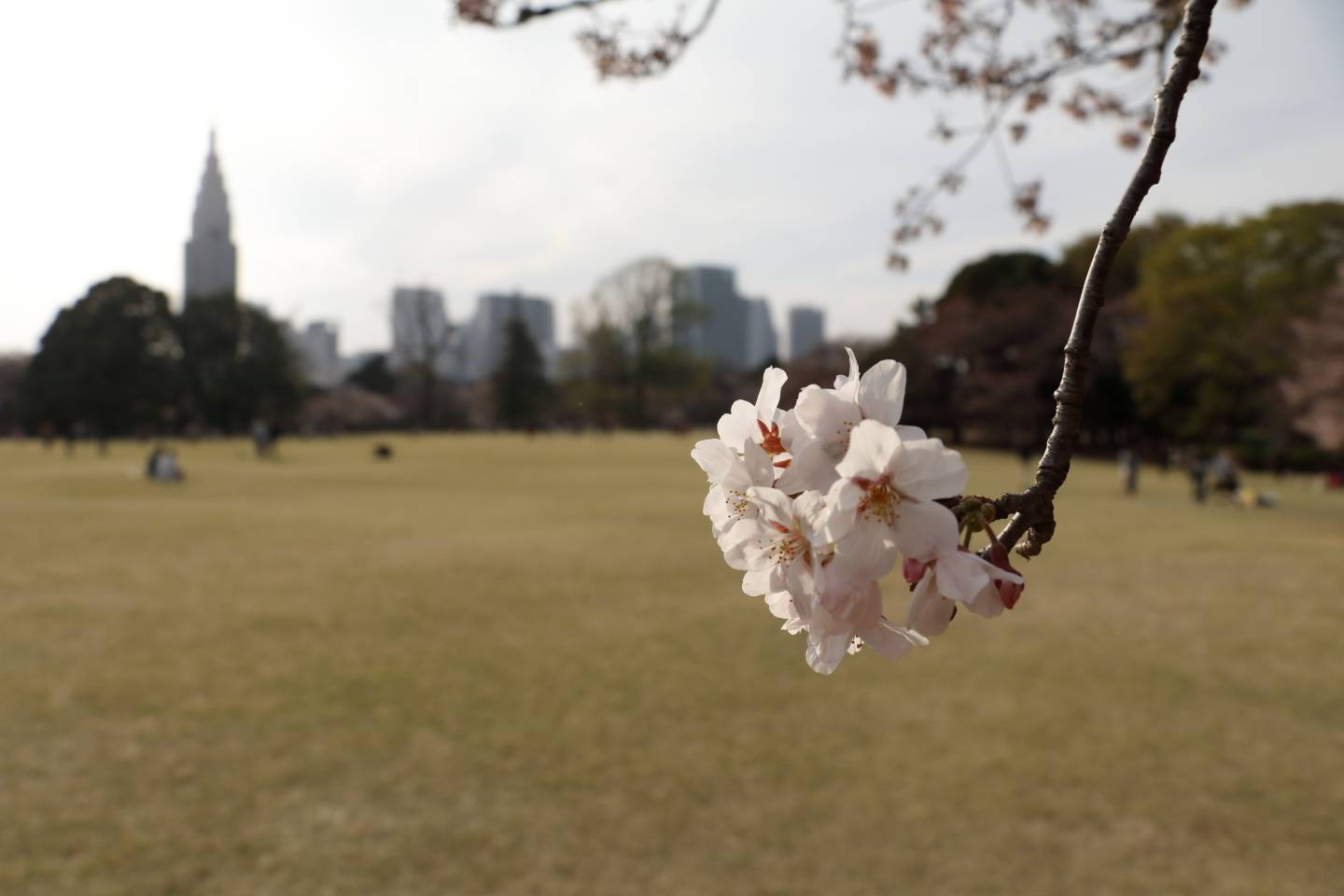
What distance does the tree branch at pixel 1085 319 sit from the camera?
52 centimetres

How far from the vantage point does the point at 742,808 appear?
874cm

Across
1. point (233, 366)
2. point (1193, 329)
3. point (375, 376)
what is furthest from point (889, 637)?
point (375, 376)

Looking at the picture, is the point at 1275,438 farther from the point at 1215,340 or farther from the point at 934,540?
the point at 934,540

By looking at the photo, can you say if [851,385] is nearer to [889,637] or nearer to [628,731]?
[889,637]

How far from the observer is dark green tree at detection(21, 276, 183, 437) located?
4.30m

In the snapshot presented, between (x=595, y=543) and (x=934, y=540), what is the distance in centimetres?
1791

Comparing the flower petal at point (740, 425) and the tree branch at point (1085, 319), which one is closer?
the tree branch at point (1085, 319)

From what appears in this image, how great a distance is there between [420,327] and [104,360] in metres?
62.7

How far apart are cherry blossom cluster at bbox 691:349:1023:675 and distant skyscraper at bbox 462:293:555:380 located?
5428 centimetres

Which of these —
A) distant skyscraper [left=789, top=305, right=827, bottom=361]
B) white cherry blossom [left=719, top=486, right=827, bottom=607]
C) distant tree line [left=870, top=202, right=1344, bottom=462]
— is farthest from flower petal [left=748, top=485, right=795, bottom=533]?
distant skyscraper [left=789, top=305, right=827, bottom=361]

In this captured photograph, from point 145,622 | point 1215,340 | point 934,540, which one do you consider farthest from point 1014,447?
point 934,540

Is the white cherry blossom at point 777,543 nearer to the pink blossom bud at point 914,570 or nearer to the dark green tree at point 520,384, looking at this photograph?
the pink blossom bud at point 914,570

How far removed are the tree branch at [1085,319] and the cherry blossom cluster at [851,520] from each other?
Result: 36 mm

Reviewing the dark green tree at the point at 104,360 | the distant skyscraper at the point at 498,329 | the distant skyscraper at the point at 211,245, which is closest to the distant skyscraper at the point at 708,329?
the distant skyscraper at the point at 498,329
